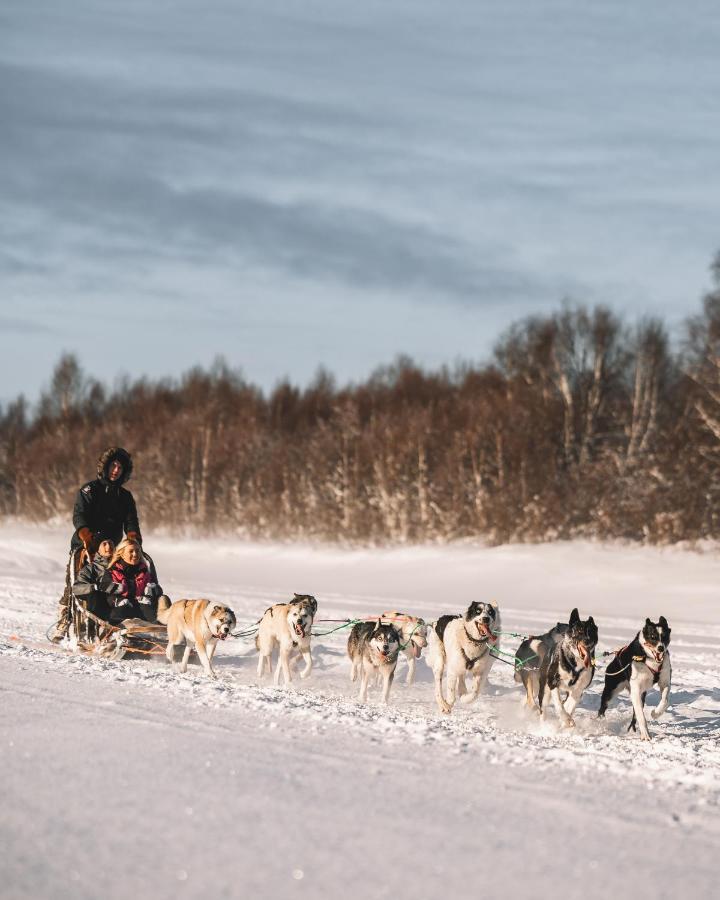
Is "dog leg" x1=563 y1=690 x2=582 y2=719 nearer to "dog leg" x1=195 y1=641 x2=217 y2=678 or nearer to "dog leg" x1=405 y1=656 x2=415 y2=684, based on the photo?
"dog leg" x1=405 y1=656 x2=415 y2=684

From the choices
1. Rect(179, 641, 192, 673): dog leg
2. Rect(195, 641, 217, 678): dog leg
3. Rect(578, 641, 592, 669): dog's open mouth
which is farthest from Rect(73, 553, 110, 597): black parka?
Rect(578, 641, 592, 669): dog's open mouth

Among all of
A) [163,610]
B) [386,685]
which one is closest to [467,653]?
[386,685]

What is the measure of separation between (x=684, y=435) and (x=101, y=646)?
18891 millimetres

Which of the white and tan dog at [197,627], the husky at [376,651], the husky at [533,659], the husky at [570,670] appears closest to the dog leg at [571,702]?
the husky at [570,670]

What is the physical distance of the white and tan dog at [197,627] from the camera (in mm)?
7281

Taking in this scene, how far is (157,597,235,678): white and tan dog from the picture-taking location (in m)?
7.28

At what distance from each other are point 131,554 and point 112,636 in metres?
0.66

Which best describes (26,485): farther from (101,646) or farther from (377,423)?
(101,646)

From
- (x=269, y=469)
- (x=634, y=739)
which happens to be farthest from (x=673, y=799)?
(x=269, y=469)

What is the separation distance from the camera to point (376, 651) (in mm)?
6859

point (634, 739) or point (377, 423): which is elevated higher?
point (377, 423)

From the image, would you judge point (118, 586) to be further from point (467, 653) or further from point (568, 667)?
point (568, 667)

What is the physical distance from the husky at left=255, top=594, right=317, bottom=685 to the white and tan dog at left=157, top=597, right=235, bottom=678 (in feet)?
0.96

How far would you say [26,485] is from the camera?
46.0 m
